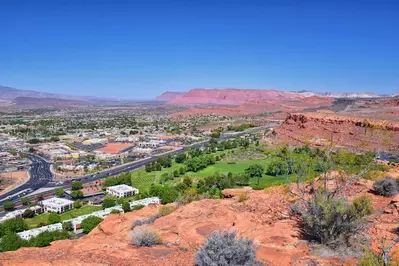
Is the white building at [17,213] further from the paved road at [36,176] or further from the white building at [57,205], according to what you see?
the paved road at [36,176]

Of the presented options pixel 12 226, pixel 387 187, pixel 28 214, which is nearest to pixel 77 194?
pixel 28 214

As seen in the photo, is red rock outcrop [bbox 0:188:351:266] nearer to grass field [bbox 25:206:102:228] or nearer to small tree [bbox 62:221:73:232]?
small tree [bbox 62:221:73:232]

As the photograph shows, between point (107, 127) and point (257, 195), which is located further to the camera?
point (107, 127)

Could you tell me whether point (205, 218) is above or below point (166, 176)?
above

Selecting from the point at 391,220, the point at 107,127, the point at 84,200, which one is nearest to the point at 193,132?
the point at 107,127

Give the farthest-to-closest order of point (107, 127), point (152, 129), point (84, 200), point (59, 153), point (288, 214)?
point (107, 127), point (152, 129), point (59, 153), point (84, 200), point (288, 214)

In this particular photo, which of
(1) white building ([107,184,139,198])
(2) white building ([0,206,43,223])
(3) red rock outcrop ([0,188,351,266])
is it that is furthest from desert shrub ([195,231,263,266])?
(1) white building ([107,184,139,198])

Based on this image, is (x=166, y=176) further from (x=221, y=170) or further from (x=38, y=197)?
(x=38, y=197)
